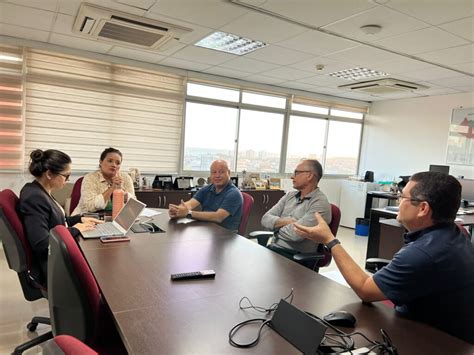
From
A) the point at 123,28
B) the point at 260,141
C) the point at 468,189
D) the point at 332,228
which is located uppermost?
the point at 123,28

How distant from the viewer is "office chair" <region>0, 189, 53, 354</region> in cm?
197

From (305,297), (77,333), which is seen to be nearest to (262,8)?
(305,297)

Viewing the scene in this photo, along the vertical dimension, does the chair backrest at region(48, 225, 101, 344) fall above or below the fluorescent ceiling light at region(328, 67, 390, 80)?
below

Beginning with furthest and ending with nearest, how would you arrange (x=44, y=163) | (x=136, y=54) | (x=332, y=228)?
(x=136, y=54), (x=332, y=228), (x=44, y=163)

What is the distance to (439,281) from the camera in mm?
1278

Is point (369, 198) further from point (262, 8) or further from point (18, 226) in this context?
point (18, 226)

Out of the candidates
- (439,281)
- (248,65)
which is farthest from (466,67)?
(439,281)

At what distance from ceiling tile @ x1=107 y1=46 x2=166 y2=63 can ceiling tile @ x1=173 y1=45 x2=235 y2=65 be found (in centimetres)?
31

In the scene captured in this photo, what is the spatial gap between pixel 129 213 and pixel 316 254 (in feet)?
4.51

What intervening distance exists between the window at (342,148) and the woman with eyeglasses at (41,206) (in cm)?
584

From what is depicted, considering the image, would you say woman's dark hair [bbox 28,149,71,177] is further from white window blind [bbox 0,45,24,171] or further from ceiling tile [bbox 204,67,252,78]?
ceiling tile [bbox 204,67,252,78]

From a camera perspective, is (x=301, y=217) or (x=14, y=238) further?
(x=301, y=217)

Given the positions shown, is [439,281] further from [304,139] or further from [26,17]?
[304,139]

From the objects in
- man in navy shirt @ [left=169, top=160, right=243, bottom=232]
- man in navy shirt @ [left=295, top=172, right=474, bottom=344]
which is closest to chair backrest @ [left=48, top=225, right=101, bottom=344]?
man in navy shirt @ [left=295, top=172, right=474, bottom=344]
